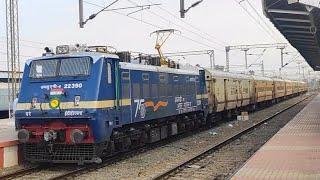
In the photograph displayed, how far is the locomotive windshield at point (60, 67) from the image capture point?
1359 cm

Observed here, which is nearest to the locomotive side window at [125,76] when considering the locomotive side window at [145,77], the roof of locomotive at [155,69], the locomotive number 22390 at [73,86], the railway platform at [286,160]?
the roof of locomotive at [155,69]

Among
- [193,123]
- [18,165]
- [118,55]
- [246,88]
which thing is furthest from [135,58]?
[246,88]

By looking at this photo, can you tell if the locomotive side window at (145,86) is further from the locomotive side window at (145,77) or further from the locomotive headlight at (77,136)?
the locomotive headlight at (77,136)

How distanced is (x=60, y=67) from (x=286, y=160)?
20.9 feet

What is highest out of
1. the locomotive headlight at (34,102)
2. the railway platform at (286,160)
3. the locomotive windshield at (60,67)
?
the locomotive windshield at (60,67)

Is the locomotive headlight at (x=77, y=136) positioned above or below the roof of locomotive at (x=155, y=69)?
below

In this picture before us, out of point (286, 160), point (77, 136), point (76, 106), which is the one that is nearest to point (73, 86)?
point (76, 106)

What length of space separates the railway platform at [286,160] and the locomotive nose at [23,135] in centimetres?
564

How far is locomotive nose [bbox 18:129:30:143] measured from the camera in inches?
526

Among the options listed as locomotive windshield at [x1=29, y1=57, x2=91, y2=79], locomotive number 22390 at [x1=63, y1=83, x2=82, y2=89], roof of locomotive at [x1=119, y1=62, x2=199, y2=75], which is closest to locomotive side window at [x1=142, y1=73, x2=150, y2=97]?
roof of locomotive at [x1=119, y1=62, x2=199, y2=75]

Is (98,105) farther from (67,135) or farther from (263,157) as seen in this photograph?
(263,157)

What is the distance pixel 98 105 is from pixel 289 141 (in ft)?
22.7

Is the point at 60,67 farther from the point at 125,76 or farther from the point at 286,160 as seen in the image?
the point at 286,160

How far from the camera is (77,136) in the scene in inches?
506
